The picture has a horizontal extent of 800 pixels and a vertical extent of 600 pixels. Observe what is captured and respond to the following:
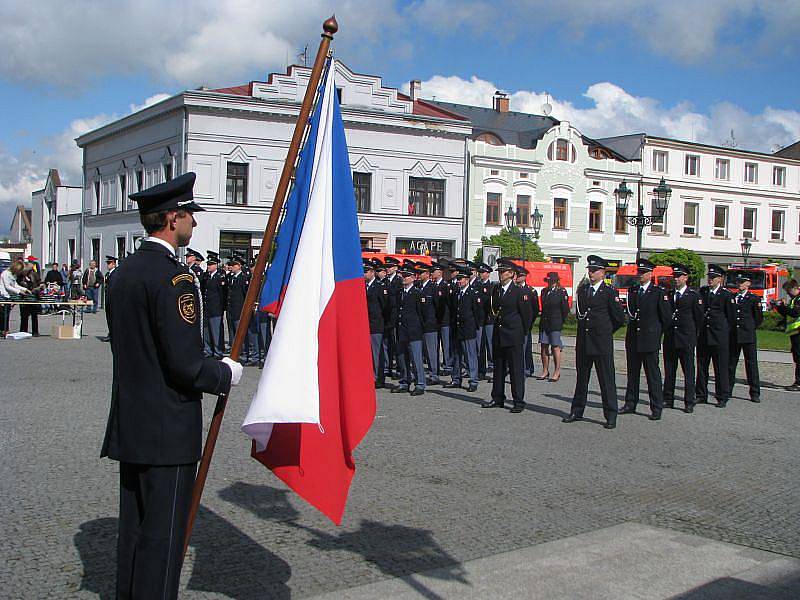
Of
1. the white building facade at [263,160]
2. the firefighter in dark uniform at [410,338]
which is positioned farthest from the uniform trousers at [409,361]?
the white building facade at [263,160]

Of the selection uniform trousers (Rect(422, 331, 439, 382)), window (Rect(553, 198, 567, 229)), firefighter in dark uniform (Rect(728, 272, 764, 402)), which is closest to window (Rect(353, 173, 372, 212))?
window (Rect(553, 198, 567, 229))

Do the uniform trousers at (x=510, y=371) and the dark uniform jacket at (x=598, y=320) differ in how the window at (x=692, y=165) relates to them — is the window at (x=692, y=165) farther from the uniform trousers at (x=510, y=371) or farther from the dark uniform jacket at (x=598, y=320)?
the dark uniform jacket at (x=598, y=320)

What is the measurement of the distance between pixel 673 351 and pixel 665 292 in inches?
37.2

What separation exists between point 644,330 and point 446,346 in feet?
16.9

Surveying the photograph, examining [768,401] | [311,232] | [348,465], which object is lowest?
[768,401]

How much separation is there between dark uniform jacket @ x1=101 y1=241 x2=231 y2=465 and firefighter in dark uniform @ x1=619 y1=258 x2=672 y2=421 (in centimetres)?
915

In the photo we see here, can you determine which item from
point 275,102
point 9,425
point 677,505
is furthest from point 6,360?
point 275,102

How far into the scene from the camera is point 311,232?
4617mm

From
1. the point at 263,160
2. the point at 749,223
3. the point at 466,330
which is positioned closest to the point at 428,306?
the point at 466,330

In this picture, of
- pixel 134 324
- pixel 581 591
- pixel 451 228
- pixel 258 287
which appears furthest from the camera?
pixel 451 228

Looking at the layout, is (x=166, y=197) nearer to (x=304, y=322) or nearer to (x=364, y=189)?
(x=304, y=322)

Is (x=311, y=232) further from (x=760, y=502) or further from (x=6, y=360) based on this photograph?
(x=6, y=360)

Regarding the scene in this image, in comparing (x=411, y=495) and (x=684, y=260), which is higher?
(x=684, y=260)

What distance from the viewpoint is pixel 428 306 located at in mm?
14469
